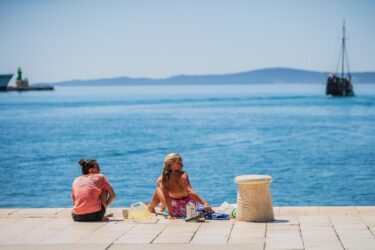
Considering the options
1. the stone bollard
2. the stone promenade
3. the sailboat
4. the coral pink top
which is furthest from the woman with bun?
the sailboat

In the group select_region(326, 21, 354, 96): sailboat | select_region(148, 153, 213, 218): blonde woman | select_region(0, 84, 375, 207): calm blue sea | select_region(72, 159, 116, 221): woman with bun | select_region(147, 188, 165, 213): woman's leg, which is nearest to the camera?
select_region(72, 159, 116, 221): woman with bun

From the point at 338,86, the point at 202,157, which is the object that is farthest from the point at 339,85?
the point at 202,157

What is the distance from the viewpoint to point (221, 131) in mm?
61344

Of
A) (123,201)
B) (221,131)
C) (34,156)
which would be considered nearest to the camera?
(123,201)

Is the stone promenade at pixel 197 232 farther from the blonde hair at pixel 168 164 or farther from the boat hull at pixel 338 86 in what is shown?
the boat hull at pixel 338 86

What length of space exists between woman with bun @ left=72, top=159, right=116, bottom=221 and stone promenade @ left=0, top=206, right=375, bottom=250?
0.19 meters

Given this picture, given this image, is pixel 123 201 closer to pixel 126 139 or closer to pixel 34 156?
pixel 34 156

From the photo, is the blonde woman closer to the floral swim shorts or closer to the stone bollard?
the floral swim shorts

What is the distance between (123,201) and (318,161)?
16.2 m

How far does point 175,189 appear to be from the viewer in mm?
11289

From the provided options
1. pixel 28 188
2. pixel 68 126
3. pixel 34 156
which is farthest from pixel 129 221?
pixel 68 126

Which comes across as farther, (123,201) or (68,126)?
(68,126)

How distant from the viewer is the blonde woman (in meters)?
11.1

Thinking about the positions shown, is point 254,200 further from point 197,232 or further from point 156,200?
point 156,200
